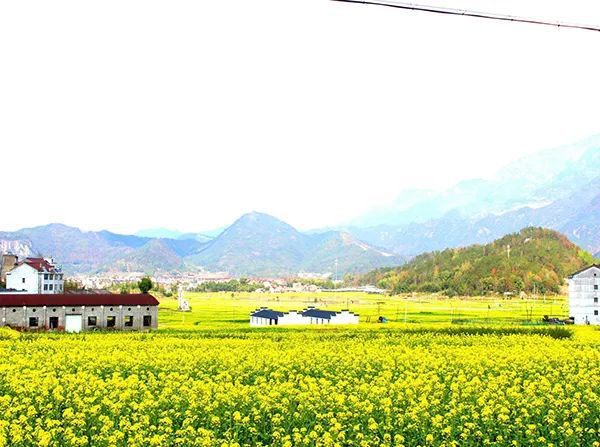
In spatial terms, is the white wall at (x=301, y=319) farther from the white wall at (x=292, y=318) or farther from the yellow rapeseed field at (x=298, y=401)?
the yellow rapeseed field at (x=298, y=401)

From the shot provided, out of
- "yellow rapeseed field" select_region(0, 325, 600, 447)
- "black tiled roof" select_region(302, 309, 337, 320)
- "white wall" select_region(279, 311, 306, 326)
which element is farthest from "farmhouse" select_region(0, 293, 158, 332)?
"yellow rapeseed field" select_region(0, 325, 600, 447)

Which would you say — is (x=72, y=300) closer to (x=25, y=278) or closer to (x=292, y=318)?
(x=292, y=318)

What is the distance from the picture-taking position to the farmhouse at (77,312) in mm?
51250

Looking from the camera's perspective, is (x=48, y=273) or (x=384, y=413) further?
(x=48, y=273)

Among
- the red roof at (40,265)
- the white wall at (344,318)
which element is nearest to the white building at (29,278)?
the red roof at (40,265)

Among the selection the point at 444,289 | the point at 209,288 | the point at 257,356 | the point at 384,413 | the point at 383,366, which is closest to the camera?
the point at 384,413

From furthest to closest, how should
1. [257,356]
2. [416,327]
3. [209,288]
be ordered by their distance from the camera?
[209,288], [416,327], [257,356]

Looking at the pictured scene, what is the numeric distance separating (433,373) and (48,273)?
221 ft

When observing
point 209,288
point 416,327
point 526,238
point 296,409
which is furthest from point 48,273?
point 526,238

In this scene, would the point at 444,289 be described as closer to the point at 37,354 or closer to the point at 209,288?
the point at 209,288

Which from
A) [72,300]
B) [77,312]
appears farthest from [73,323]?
[72,300]

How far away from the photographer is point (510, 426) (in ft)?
50.1

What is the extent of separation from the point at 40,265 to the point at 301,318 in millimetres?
30485

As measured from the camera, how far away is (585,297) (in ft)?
240
